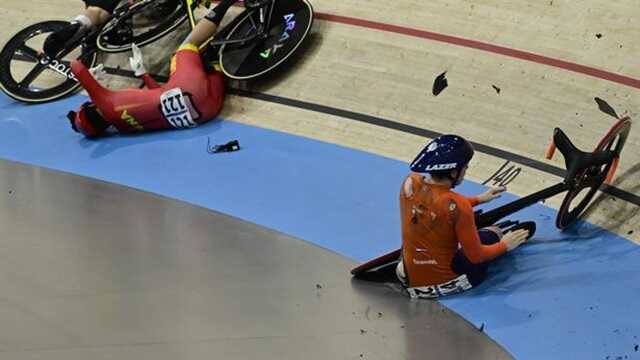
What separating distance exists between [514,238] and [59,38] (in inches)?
160

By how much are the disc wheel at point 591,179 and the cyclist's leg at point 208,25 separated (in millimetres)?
3098

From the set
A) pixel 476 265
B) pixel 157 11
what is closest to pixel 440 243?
pixel 476 265

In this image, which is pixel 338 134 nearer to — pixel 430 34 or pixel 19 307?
pixel 430 34

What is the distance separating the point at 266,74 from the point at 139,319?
9.61ft

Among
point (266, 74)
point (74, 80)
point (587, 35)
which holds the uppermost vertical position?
point (587, 35)

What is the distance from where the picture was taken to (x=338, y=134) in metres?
7.02

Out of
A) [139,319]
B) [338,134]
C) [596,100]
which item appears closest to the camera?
[139,319]

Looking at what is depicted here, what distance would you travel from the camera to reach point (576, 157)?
555 centimetres

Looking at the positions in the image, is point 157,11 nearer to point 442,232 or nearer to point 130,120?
point 130,120

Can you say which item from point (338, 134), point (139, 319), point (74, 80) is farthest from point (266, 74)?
point (139, 319)

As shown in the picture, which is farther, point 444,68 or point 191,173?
point 444,68

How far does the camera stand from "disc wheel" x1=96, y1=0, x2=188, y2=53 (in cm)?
786

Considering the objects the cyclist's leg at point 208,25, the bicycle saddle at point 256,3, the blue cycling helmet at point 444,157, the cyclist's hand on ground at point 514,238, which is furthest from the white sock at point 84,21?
the cyclist's hand on ground at point 514,238

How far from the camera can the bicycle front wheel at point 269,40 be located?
7.50 metres
